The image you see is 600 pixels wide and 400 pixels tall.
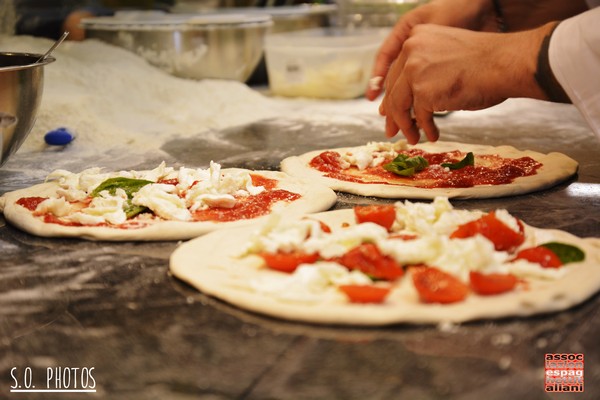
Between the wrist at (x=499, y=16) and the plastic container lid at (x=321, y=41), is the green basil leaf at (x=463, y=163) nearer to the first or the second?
the wrist at (x=499, y=16)

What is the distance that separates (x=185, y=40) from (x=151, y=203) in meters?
2.31

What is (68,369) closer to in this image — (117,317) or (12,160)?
(117,317)

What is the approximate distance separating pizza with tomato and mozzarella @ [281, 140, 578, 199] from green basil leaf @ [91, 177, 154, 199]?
597mm

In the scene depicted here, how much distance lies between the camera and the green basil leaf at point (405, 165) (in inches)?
97.3

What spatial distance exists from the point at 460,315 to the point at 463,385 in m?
0.22

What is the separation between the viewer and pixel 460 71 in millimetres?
2174

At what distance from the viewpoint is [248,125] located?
357 cm

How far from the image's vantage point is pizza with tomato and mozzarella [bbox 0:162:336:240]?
1942 millimetres

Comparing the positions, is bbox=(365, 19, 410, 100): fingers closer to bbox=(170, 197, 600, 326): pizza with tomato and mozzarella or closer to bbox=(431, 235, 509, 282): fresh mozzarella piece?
bbox=(170, 197, 600, 326): pizza with tomato and mozzarella

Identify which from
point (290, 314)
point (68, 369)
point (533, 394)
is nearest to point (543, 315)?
point (533, 394)

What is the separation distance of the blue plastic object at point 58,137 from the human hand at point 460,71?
1.46 meters

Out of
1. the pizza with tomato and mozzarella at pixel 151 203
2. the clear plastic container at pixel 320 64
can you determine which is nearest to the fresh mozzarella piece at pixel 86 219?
the pizza with tomato and mozzarella at pixel 151 203

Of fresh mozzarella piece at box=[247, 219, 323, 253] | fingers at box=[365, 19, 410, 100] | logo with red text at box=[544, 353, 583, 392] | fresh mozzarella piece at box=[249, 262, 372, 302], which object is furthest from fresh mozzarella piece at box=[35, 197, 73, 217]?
logo with red text at box=[544, 353, 583, 392]

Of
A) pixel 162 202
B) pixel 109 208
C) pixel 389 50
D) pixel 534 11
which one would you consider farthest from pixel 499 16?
pixel 109 208
